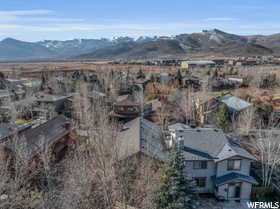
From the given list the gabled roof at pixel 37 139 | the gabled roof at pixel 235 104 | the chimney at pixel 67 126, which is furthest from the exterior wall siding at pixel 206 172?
the gabled roof at pixel 235 104

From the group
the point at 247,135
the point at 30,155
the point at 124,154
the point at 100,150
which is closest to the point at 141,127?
the point at 124,154

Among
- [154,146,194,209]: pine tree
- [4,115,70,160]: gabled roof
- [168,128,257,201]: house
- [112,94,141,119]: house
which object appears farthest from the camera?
[112,94,141,119]: house

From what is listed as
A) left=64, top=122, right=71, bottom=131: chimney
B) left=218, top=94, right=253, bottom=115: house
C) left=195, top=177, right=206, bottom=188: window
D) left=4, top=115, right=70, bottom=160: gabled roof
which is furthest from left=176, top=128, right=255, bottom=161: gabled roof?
A: left=218, top=94, right=253, bottom=115: house

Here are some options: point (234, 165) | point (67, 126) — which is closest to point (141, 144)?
point (234, 165)

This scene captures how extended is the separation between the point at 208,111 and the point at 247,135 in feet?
26.3

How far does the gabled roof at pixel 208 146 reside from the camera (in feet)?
61.1

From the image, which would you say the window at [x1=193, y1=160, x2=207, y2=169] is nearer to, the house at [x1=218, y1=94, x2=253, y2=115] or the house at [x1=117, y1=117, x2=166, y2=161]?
the house at [x1=117, y1=117, x2=166, y2=161]

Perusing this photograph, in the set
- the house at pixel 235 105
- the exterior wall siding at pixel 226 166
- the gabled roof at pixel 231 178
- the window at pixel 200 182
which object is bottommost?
the window at pixel 200 182

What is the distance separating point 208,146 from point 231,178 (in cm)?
324

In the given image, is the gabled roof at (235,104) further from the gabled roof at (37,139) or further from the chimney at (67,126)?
the gabled roof at (37,139)

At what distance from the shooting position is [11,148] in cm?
1842

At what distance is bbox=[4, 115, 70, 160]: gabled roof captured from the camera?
17.8 m

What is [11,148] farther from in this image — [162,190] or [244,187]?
[244,187]

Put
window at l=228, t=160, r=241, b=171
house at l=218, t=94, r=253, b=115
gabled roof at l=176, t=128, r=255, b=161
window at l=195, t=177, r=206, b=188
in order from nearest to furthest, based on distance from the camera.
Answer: window at l=228, t=160, r=241, b=171 < gabled roof at l=176, t=128, r=255, b=161 < window at l=195, t=177, r=206, b=188 < house at l=218, t=94, r=253, b=115
